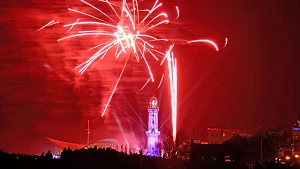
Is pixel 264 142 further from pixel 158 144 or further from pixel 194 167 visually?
pixel 194 167

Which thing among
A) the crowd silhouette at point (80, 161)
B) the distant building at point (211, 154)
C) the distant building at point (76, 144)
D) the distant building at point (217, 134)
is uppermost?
the distant building at point (217, 134)

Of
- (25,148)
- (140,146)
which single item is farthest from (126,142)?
(25,148)

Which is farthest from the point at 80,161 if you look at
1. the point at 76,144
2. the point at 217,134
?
the point at 217,134

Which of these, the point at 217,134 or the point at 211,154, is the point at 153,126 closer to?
the point at 217,134

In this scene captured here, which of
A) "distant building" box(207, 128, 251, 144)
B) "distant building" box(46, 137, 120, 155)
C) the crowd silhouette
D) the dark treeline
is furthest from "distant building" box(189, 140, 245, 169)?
"distant building" box(207, 128, 251, 144)

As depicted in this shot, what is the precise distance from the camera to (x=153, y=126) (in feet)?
186

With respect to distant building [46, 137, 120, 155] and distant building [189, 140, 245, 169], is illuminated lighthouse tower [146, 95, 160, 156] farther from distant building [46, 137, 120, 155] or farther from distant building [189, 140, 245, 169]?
distant building [189, 140, 245, 169]

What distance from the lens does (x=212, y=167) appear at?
20.1m

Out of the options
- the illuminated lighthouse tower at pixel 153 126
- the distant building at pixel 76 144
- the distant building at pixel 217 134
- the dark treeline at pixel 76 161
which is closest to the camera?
the dark treeline at pixel 76 161

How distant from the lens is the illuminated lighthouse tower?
55969 mm

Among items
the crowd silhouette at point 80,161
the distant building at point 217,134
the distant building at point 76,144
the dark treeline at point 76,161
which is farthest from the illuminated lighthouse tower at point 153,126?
the dark treeline at point 76,161

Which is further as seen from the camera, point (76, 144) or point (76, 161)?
point (76, 144)

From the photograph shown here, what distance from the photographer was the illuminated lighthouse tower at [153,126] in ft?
184

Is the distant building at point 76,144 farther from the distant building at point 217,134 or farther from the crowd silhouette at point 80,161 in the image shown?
the crowd silhouette at point 80,161
